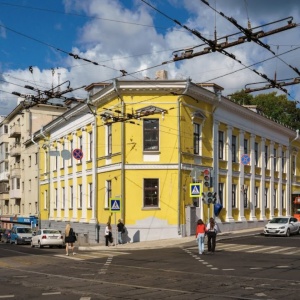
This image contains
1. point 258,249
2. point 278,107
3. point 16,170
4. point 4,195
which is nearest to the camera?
point 258,249

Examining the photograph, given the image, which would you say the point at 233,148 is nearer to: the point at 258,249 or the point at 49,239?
the point at 49,239

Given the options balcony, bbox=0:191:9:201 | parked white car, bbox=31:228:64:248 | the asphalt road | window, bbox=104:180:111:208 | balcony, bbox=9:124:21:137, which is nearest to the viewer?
the asphalt road

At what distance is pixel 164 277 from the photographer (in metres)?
15.9

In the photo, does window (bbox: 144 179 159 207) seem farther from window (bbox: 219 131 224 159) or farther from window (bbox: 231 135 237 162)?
window (bbox: 231 135 237 162)

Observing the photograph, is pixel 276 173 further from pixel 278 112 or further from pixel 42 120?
pixel 42 120

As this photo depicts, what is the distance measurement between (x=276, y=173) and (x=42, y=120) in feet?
89.9

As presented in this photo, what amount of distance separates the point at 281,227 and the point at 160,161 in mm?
9172

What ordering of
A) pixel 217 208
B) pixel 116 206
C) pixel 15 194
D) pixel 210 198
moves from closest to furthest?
pixel 210 198 → pixel 116 206 → pixel 217 208 → pixel 15 194

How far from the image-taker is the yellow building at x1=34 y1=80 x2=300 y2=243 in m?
34.5

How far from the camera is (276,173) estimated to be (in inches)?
2041

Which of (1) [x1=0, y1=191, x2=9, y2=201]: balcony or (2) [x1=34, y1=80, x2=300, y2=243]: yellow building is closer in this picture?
(2) [x1=34, y1=80, x2=300, y2=243]: yellow building

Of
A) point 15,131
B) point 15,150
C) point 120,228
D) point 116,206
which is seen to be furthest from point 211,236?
point 15,150

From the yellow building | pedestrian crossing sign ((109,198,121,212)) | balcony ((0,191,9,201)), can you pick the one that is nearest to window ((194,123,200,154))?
the yellow building

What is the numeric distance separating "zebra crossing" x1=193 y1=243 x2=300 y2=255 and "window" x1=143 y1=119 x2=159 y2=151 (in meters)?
8.68
